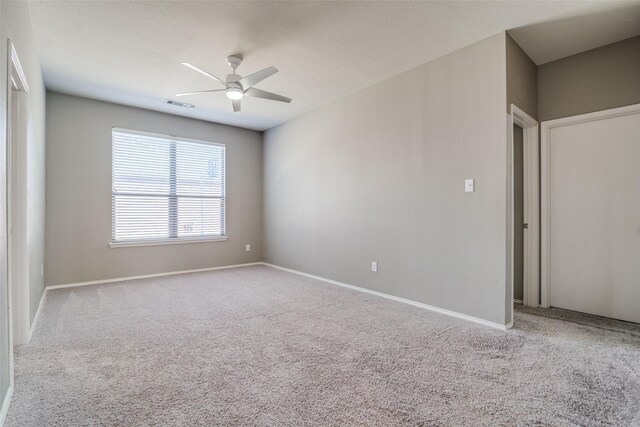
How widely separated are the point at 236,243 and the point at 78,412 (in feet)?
14.5

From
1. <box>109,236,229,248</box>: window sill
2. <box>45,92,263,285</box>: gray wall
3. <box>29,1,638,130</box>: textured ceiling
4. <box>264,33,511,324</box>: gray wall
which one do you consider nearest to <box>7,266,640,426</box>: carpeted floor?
<box>264,33,511,324</box>: gray wall

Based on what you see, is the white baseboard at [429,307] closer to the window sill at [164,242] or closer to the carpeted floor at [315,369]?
the carpeted floor at [315,369]

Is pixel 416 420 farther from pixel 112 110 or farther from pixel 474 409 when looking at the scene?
pixel 112 110

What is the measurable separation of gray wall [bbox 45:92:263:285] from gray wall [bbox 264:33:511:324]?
2.25 m

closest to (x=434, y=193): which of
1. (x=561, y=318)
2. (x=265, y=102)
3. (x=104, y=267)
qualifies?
(x=561, y=318)

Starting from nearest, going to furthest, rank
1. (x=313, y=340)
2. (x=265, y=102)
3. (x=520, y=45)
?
(x=313, y=340) < (x=520, y=45) < (x=265, y=102)

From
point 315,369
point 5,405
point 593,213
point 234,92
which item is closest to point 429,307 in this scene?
point 315,369

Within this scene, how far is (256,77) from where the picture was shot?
9.95 ft

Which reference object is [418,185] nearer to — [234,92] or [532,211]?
[532,211]

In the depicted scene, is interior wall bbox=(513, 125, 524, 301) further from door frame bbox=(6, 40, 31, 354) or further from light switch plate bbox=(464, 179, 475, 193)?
door frame bbox=(6, 40, 31, 354)

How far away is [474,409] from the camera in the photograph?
5.57ft

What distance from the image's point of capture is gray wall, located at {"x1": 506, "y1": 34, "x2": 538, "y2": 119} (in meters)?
2.95

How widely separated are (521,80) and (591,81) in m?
0.70

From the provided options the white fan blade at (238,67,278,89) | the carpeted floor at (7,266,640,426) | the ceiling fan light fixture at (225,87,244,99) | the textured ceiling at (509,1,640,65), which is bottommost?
the carpeted floor at (7,266,640,426)
